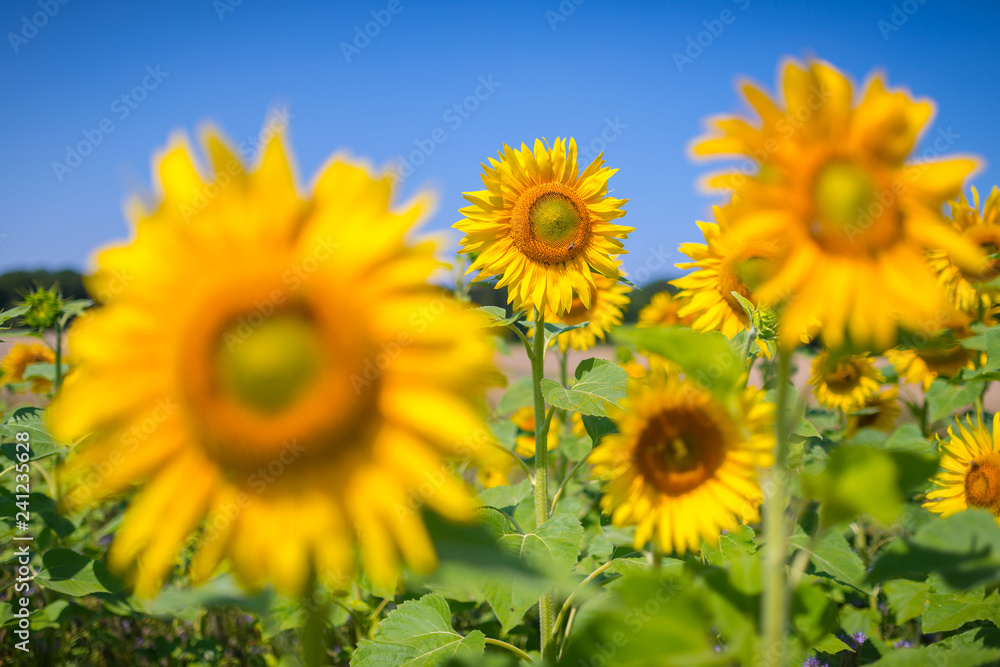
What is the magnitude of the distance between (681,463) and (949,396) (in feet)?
8.43

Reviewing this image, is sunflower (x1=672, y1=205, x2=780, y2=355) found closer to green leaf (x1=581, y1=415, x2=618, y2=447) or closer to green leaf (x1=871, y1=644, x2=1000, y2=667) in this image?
green leaf (x1=581, y1=415, x2=618, y2=447)

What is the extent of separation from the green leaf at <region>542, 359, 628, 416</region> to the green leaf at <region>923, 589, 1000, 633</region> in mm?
1347

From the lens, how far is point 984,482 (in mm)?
2553

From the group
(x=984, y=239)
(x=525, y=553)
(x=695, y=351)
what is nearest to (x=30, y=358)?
(x=525, y=553)

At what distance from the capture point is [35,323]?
135 inches

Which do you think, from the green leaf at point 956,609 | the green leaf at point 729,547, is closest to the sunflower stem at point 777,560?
the green leaf at point 729,547

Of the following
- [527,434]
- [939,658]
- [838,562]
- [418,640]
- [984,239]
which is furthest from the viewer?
[527,434]

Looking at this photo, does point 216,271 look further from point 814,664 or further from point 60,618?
point 60,618

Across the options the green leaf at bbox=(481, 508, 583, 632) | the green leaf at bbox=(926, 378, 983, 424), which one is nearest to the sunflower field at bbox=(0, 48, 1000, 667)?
the green leaf at bbox=(481, 508, 583, 632)

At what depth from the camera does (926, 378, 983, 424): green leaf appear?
3.27 m

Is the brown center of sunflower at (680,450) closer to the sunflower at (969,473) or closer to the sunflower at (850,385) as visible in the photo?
the sunflower at (969,473)

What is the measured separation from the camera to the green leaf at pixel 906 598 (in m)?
2.51

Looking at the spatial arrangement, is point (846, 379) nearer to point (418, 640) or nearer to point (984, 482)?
point (984, 482)

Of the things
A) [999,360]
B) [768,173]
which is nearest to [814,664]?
[999,360]
